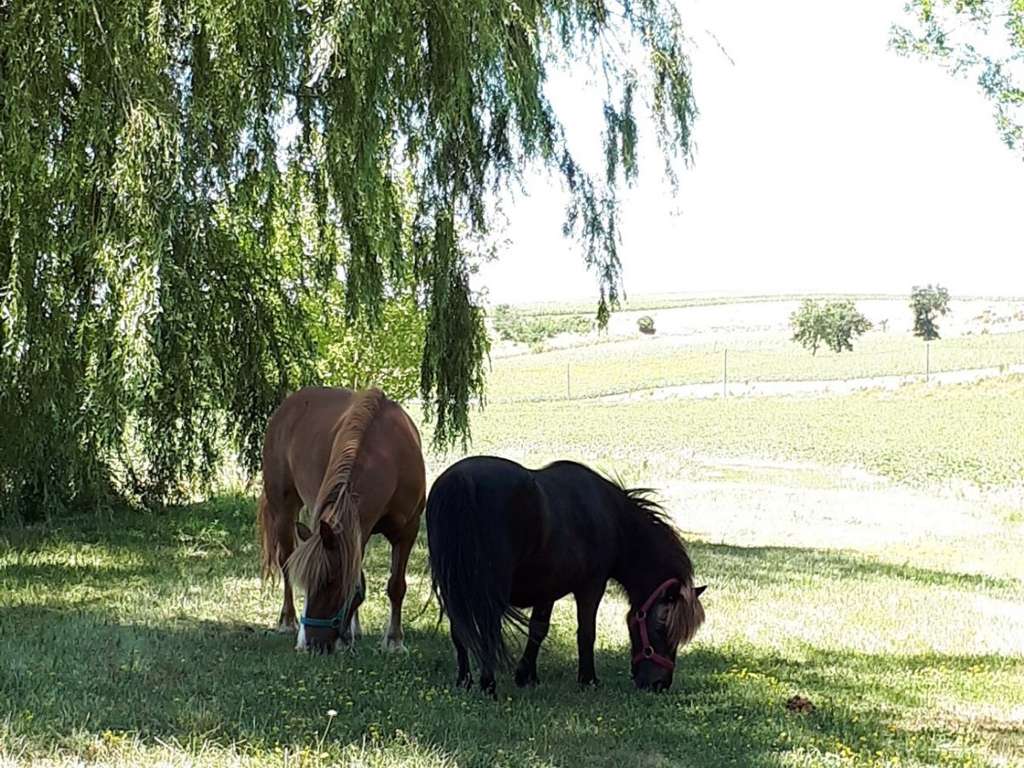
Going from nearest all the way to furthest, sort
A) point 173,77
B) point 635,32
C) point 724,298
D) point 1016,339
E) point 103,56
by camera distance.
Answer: point 103,56, point 173,77, point 635,32, point 1016,339, point 724,298

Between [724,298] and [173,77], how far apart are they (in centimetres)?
10438

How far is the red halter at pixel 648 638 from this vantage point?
616 centimetres

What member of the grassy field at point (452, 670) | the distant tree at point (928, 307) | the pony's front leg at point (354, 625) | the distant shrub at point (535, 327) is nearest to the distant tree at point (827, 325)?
→ the distant tree at point (928, 307)

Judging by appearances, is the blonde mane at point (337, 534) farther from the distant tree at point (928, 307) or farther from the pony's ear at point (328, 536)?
the distant tree at point (928, 307)

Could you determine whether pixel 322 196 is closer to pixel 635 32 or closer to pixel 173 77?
pixel 173 77

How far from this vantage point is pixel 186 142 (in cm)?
796

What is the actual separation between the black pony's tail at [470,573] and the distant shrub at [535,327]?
7146 centimetres

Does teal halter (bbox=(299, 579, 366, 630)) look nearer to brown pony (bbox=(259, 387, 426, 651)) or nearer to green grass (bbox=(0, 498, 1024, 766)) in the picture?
brown pony (bbox=(259, 387, 426, 651))

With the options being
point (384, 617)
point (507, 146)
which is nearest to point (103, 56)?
point (507, 146)

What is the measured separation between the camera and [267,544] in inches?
307

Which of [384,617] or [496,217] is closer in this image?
[384,617]

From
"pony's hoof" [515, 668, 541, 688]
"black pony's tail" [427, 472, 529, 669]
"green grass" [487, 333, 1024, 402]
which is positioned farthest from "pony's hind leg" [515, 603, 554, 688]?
"green grass" [487, 333, 1024, 402]

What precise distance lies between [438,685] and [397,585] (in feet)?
3.95

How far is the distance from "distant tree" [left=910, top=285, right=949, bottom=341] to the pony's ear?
81.6 metres
